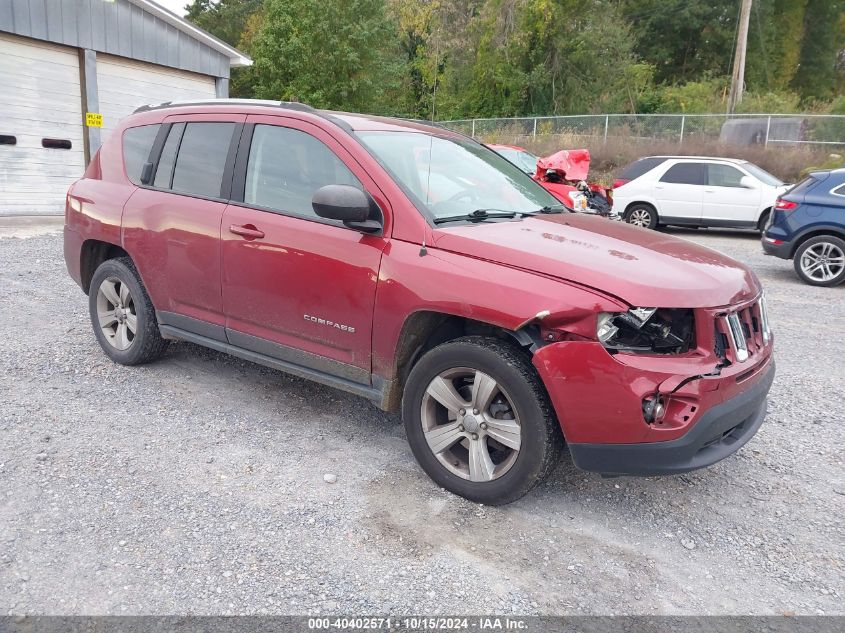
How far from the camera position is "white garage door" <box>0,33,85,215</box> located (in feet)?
41.8

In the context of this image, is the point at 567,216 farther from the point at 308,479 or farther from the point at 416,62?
the point at 416,62

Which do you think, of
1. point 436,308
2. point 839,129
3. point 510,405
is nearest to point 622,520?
point 510,405

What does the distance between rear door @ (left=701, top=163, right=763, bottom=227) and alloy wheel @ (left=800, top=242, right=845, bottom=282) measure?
479 cm

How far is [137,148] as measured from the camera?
473cm

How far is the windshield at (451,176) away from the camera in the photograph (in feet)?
11.7

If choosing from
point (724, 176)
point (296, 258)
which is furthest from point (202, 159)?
point (724, 176)

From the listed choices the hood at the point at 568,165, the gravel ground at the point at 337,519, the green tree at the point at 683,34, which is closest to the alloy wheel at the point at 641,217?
the hood at the point at 568,165

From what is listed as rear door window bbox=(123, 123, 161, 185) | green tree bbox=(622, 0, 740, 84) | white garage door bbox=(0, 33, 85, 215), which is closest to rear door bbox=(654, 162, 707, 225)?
rear door window bbox=(123, 123, 161, 185)

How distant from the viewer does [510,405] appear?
10.1ft

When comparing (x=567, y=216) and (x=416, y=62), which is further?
(x=416, y=62)

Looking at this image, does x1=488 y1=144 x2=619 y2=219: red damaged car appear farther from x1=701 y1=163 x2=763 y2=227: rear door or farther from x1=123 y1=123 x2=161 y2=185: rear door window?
x1=123 y1=123 x2=161 y2=185: rear door window

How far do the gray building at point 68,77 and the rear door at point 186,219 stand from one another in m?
10.5

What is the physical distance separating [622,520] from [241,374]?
2902 mm

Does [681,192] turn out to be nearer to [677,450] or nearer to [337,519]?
[677,450]
